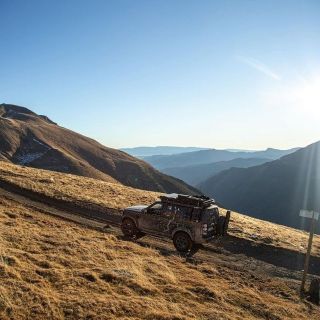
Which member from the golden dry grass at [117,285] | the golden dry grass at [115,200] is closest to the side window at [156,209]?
the golden dry grass at [117,285]

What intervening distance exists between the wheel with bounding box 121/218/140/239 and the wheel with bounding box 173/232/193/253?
2449 mm

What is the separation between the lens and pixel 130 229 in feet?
62.2

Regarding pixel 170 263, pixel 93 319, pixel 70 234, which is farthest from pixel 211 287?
pixel 70 234

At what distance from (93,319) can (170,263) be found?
6393 mm

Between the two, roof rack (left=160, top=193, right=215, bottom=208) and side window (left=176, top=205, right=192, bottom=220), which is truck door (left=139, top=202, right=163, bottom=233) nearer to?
roof rack (left=160, top=193, right=215, bottom=208)

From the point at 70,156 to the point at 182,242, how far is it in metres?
115

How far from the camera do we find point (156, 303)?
10125 millimetres

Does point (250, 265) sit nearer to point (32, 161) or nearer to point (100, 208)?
point (100, 208)

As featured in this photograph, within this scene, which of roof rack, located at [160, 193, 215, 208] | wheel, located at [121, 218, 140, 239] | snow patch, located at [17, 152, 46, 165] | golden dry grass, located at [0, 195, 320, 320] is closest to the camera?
golden dry grass, located at [0, 195, 320, 320]

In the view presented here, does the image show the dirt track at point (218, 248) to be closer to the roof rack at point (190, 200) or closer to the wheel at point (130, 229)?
the wheel at point (130, 229)

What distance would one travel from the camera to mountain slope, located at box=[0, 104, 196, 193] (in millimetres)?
116562

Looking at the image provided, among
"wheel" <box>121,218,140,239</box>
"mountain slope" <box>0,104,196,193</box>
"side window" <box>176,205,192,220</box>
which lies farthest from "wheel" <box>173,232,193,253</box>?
"mountain slope" <box>0,104,196,193</box>

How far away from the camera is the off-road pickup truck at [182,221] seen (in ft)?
55.4

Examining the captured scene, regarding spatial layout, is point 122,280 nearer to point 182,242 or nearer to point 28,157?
point 182,242
